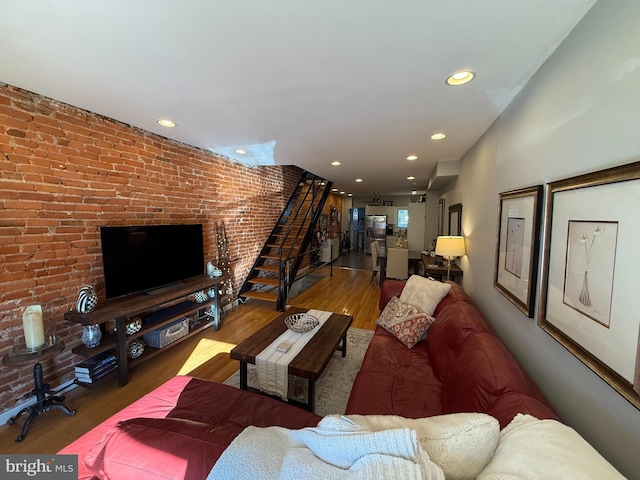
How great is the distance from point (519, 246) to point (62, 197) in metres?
3.60

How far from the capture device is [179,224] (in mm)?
3100

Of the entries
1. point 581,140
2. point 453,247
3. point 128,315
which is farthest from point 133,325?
point 453,247

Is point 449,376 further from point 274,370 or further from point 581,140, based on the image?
point 581,140

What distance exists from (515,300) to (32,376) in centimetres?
373

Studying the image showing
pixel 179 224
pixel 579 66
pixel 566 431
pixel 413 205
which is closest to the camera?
pixel 566 431

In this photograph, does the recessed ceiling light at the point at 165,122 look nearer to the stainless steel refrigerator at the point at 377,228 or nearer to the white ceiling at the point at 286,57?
the white ceiling at the point at 286,57

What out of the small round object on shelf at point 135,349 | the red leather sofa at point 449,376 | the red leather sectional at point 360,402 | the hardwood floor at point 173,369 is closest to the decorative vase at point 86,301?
the small round object on shelf at point 135,349

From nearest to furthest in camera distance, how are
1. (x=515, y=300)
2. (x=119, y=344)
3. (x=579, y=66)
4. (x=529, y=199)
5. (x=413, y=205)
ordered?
(x=579, y=66) < (x=529, y=199) < (x=515, y=300) < (x=119, y=344) < (x=413, y=205)

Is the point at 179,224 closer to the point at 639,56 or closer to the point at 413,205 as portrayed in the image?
the point at 639,56

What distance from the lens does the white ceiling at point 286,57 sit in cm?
108

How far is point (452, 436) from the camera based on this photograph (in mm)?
766

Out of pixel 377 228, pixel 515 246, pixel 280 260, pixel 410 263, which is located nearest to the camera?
pixel 515 246

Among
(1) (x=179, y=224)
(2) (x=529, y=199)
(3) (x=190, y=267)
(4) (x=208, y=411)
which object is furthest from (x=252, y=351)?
(2) (x=529, y=199)

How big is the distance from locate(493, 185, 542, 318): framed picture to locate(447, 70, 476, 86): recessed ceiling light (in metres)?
0.80
